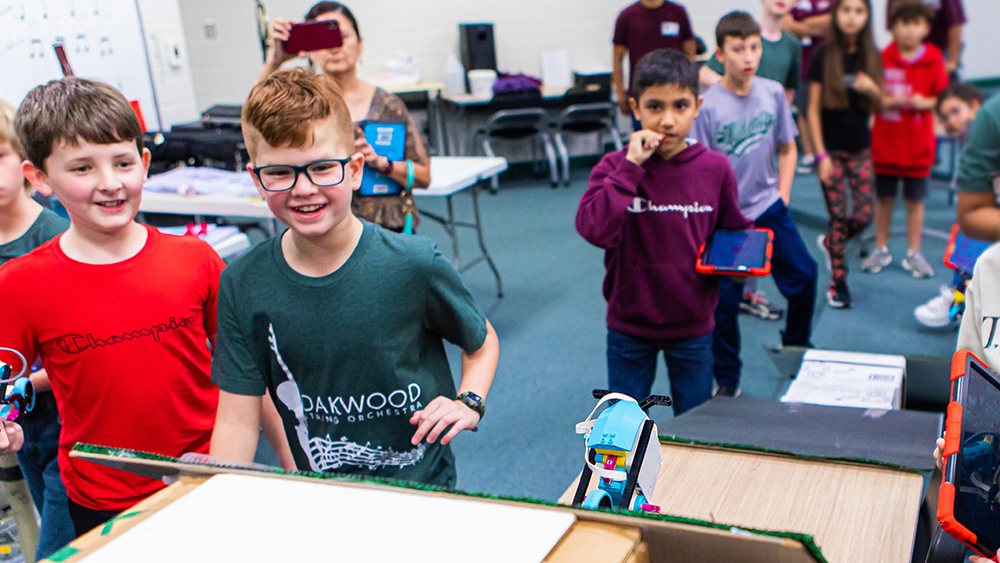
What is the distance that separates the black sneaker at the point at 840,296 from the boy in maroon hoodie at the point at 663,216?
1.97m

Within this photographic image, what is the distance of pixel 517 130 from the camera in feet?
20.9

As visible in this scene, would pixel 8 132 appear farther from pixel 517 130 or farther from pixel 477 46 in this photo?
pixel 477 46

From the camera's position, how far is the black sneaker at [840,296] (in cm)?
353

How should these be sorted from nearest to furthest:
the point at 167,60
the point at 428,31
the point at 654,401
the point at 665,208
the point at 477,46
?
the point at 654,401, the point at 665,208, the point at 167,60, the point at 477,46, the point at 428,31

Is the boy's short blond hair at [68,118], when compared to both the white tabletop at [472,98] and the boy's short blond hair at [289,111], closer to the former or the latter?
the boy's short blond hair at [289,111]

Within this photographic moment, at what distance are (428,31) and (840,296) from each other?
456cm

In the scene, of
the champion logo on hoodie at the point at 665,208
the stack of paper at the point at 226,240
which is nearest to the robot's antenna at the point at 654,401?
the champion logo on hoodie at the point at 665,208

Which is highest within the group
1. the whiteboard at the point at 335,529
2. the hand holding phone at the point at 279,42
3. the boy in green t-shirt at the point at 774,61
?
the hand holding phone at the point at 279,42

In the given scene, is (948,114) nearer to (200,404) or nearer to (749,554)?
(749,554)

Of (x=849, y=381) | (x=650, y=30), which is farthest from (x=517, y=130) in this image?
(x=849, y=381)

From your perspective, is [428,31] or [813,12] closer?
[813,12]

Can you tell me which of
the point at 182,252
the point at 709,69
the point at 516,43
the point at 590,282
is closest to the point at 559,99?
the point at 516,43

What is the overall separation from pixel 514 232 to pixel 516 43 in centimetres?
250

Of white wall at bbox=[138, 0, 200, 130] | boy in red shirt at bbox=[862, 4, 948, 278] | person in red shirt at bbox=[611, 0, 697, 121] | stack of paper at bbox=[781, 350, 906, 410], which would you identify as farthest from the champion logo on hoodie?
white wall at bbox=[138, 0, 200, 130]
